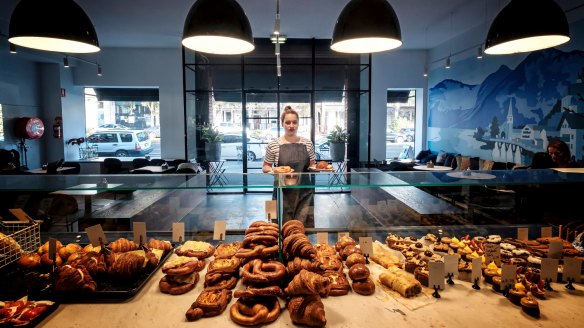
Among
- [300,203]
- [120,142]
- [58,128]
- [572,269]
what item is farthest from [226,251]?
[120,142]

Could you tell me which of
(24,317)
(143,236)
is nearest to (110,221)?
(143,236)

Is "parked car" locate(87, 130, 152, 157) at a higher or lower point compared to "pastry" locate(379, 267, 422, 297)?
higher

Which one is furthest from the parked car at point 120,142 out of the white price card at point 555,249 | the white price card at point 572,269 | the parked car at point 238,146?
the white price card at point 572,269

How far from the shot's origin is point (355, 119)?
31.9ft

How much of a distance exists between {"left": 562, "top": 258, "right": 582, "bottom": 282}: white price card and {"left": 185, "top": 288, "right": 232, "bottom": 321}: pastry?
1556 millimetres

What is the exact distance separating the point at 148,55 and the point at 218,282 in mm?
10229

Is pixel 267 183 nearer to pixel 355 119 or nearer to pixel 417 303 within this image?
pixel 417 303

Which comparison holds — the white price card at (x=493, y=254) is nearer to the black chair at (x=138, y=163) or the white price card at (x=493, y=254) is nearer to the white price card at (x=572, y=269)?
the white price card at (x=572, y=269)

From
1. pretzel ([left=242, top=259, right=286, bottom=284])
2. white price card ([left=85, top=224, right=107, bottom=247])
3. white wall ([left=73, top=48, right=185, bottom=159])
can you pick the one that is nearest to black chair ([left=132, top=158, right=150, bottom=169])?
white wall ([left=73, top=48, right=185, bottom=159])

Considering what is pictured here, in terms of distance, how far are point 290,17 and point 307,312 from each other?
7.12 metres

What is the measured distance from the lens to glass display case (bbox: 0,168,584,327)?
1.48 metres

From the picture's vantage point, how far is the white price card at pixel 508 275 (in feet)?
5.29

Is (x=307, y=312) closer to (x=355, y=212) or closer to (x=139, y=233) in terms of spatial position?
(x=139, y=233)

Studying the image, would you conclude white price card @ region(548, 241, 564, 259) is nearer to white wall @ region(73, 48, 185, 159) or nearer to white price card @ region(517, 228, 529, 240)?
white price card @ region(517, 228, 529, 240)
